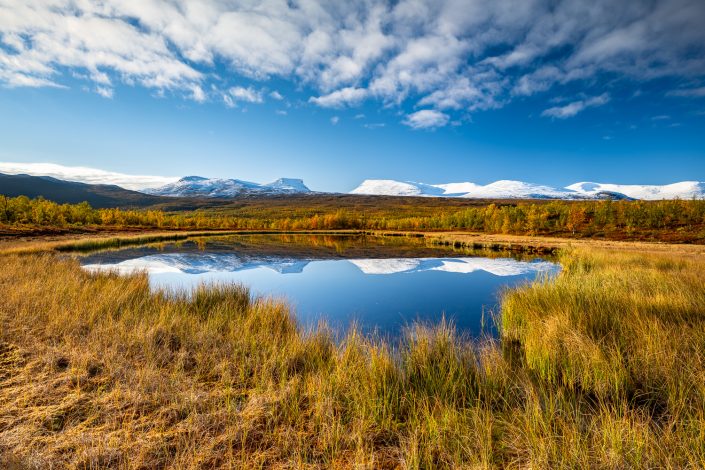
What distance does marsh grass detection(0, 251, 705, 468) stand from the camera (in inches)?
123

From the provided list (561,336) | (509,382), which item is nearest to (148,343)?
(509,382)

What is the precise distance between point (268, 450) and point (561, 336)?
5.34 m

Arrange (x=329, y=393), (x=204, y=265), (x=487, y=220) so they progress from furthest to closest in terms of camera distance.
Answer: (x=487, y=220) < (x=204, y=265) < (x=329, y=393)

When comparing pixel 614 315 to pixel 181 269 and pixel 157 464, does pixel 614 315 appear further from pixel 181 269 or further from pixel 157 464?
pixel 181 269

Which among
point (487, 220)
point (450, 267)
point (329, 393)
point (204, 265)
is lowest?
point (204, 265)

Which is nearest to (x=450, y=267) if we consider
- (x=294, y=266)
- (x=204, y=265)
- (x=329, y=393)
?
(x=294, y=266)

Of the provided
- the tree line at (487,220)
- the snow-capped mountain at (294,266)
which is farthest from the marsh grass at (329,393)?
the tree line at (487,220)

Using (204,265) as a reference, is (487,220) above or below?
above

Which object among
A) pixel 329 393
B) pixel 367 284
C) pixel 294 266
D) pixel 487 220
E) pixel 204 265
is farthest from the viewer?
pixel 487 220

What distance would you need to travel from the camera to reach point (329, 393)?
418 centimetres

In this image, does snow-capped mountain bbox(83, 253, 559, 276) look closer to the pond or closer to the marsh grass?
the pond

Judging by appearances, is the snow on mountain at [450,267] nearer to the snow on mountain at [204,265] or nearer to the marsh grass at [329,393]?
the snow on mountain at [204,265]

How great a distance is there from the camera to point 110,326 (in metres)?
6.09

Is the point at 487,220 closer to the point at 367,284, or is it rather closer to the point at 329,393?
the point at 367,284
